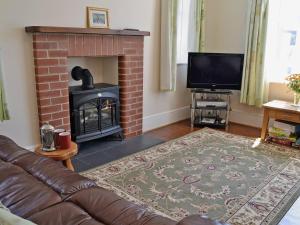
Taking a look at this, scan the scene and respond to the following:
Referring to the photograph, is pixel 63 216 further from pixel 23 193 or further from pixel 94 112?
pixel 94 112

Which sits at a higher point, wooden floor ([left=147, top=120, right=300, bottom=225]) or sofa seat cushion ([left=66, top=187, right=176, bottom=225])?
sofa seat cushion ([left=66, top=187, right=176, bottom=225])

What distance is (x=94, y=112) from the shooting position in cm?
340

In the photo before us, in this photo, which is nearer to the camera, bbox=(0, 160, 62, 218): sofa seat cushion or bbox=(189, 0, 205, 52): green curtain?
bbox=(0, 160, 62, 218): sofa seat cushion

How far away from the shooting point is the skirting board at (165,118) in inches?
162

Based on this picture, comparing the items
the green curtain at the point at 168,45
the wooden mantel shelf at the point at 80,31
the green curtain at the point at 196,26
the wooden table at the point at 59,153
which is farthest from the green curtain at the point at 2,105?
the green curtain at the point at 196,26

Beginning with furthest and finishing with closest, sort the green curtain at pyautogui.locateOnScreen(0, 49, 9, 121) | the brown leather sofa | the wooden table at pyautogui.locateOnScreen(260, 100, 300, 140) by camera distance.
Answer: the wooden table at pyautogui.locateOnScreen(260, 100, 300, 140) < the green curtain at pyautogui.locateOnScreen(0, 49, 9, 121) < the brown leather sofa

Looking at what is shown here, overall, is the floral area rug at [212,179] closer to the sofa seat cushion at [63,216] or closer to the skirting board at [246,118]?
the skirting board at [246,118]

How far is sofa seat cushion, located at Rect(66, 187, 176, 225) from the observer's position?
1213 mm

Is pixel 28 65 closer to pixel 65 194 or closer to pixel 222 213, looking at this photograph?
pixel 65 194

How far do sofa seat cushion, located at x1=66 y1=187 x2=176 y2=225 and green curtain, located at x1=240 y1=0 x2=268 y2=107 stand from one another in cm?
330

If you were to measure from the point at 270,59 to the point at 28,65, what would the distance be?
313cm

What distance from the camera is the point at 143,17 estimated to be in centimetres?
373

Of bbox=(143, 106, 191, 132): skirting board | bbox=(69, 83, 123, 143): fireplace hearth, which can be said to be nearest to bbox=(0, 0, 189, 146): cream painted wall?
bbox=(69, 83, 123, 143): fireplace hearth

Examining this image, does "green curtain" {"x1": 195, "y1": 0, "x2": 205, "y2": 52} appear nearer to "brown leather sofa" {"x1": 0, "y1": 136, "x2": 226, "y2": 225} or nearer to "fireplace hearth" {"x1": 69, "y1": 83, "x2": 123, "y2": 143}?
"fireplace hearth" {"x1": 69, "y1": 83, "x2": 123, "y2": 143}
